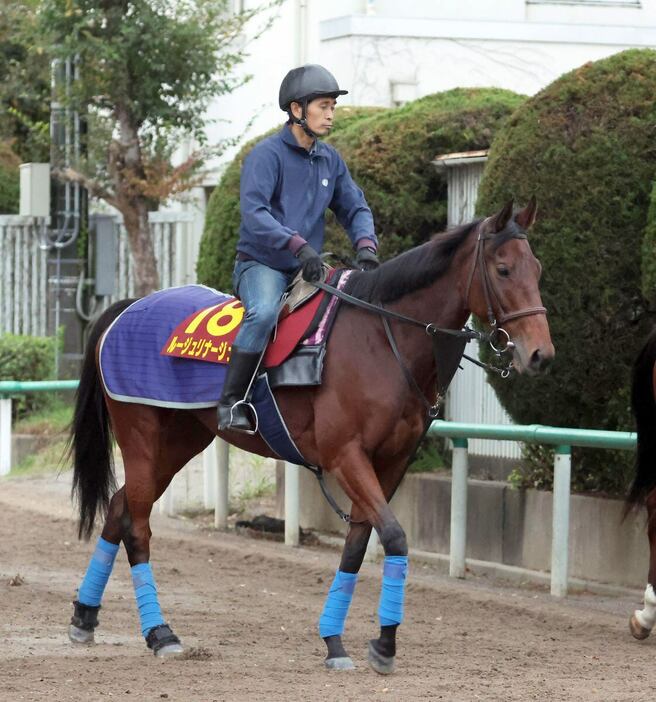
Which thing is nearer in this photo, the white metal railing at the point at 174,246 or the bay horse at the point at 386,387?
the bay horse at the point at 386,387

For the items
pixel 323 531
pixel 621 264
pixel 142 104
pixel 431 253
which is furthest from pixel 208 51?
pixel 431 253

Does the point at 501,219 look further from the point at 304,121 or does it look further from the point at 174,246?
the point at 174,246

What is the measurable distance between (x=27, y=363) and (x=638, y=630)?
9.84 m

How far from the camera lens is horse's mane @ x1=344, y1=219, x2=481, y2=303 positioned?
22.0ft

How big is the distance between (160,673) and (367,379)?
152 centimetres

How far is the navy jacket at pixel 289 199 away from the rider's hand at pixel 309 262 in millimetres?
45

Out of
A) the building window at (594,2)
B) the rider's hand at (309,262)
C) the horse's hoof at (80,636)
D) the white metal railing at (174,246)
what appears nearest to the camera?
the rider's hand at (309,262)

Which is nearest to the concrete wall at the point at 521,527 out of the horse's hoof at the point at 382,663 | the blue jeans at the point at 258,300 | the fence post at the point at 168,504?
the fence post at the point at 168,504

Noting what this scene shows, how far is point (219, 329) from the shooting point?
732 cm

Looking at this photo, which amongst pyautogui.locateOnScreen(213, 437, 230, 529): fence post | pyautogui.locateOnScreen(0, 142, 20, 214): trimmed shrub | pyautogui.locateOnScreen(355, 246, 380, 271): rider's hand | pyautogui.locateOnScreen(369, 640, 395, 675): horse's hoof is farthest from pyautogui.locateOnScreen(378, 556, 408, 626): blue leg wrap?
pyautogui.locateOnScreen(0, 142, 20, 214): trimmed shrub

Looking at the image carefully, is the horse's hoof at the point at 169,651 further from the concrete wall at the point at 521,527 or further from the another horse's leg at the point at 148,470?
the concrete wall at the point at 521,527

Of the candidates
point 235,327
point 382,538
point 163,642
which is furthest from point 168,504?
point 382,538

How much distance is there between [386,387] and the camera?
668cm

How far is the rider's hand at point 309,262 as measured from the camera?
6797mm
